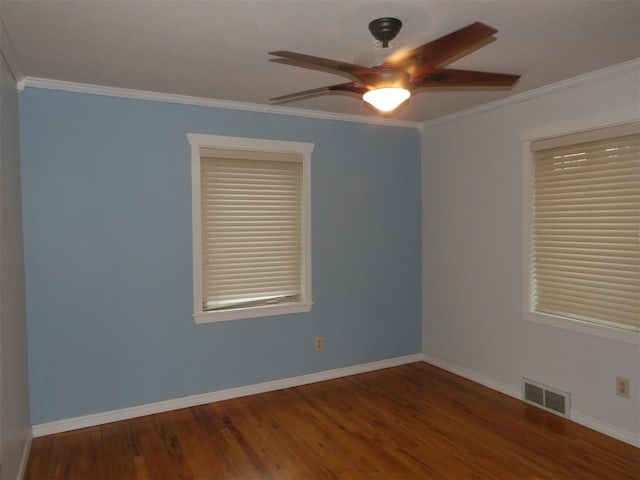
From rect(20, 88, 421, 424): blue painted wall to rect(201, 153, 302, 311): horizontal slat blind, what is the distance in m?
0.17

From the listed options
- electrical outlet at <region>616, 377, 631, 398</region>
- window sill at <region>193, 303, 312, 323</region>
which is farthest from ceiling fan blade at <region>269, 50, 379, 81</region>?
electrical outlet at <region>616, 377, 631, 398</region>

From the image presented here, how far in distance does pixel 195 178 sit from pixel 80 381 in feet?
5.60

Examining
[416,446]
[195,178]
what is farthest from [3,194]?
[416,446]

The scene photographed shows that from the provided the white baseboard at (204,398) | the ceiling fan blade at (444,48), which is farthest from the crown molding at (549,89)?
the white baseboard at (204,398)

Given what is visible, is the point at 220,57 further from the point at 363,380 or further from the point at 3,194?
the point at 363,380

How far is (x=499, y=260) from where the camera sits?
A: 3781mm

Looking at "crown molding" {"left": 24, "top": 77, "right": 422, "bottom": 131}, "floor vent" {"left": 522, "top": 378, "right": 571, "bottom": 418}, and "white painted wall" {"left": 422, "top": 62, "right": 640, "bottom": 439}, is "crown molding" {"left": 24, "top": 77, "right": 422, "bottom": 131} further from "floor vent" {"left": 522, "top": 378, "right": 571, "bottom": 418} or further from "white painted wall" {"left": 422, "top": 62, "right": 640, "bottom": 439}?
"floor vent" {"left": 522, "top": 378, "right": 571, "bottom": 418}

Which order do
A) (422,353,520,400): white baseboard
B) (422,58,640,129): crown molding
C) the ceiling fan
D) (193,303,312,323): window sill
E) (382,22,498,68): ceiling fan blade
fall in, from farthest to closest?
1. (422,353,520,400): white baseboard
2. (193,303,312,323): window sill
3. (422,58,640,129): crown molding
4. the ceiling fan
5. (382,22,498,68): ceiling fan blade

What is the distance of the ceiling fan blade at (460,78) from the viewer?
202cm

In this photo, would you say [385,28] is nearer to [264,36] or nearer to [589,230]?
[264,36]

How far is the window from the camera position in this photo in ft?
11.7

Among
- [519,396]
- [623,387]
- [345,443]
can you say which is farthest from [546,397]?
[345,443]

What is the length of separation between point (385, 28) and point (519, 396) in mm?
3032

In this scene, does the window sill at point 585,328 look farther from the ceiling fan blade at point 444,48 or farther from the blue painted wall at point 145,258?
the ceiling fan blade at point 444,48
